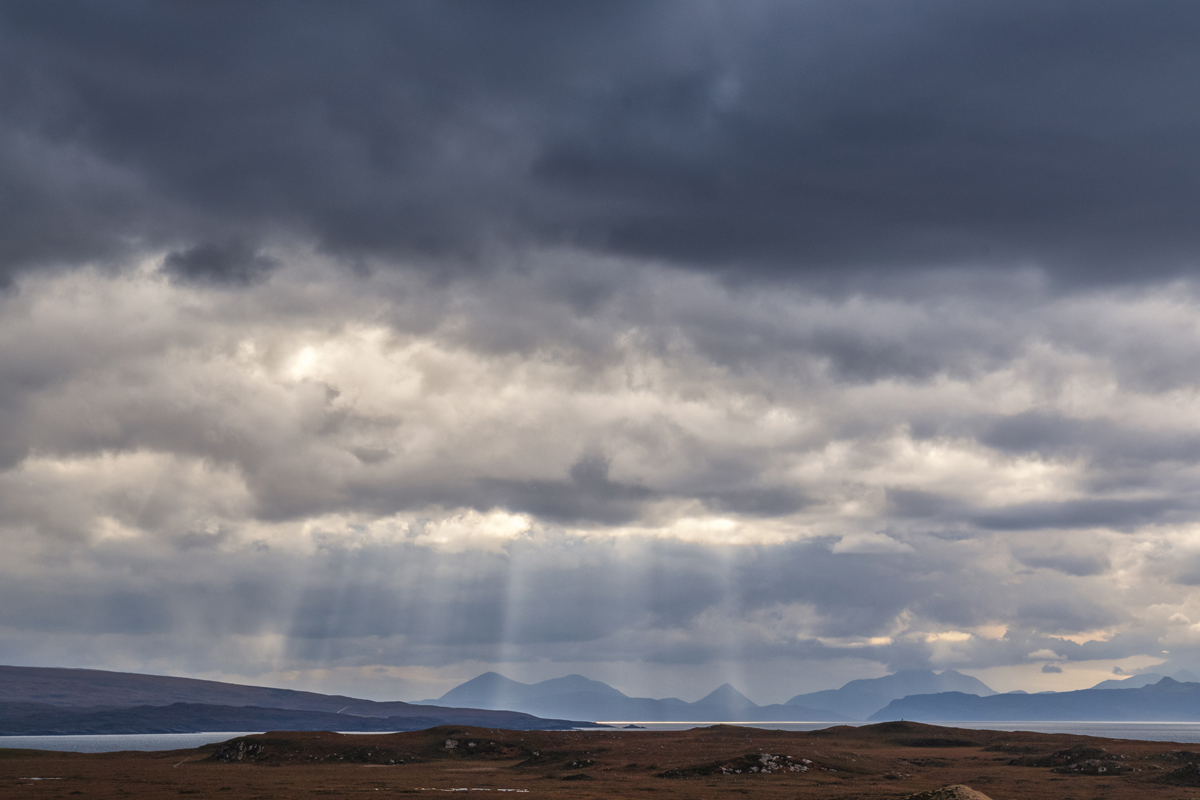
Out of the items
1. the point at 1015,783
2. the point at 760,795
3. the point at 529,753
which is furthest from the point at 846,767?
the point at 529,753

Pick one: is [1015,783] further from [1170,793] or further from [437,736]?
[437,736]

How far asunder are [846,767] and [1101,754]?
1721 inches

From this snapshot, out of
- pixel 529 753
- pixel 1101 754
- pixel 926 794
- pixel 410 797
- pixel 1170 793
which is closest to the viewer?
pixel 926 794

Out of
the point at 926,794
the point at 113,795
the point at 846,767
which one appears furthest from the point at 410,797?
the point at 846,767

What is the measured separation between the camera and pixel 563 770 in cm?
14975

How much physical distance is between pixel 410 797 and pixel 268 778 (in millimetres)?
42189

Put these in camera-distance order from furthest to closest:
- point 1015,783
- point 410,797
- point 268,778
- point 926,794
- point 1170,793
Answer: point 268,778 → point 1015,783 → point 1170,793 → point 410,797 → point 926,794

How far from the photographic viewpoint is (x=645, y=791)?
384 ft

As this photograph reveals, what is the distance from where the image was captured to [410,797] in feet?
339

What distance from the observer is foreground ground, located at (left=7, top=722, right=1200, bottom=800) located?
4518 inches

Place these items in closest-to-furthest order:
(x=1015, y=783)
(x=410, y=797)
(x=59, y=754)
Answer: (x=410, y=797)
(x=1015, y=783)
(x=59, y=754)

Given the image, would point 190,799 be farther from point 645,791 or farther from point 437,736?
point 437,736

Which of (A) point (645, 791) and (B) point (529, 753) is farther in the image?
(B) point (529, 753)

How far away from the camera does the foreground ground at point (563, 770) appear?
Result: 4518 inches
